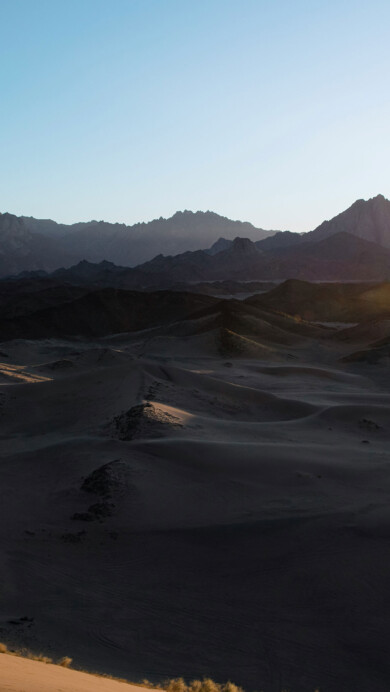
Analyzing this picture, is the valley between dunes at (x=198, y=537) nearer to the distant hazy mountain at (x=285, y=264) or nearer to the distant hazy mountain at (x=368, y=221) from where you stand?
the distant hazy mountain at (x=285, y=264)

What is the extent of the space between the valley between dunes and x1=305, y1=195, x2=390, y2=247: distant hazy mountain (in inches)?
5229

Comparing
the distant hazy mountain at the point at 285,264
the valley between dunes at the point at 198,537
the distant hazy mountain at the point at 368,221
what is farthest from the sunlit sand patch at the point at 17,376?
the distant hazy mountain at the point at 368,221

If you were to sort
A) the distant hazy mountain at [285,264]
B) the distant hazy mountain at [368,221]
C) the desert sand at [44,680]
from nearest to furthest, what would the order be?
the desert sand at [44,680] → the distant hazy mountain at [285,264] → the distant hazy mountain at [368,221]

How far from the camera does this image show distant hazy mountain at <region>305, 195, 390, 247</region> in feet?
482

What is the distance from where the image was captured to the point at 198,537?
1156 cm

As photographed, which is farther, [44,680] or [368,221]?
[368,221]

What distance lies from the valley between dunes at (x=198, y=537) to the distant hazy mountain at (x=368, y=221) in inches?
5229

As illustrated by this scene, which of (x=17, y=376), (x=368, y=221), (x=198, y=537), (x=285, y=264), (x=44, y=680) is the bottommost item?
(x=198, y=537)

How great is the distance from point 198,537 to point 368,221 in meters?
149

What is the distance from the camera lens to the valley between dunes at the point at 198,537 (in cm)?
819

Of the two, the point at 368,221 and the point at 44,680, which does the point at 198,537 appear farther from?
the point at 368,221

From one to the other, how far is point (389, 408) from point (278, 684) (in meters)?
16.0

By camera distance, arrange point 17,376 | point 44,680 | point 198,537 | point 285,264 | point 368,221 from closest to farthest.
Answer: point 44,680 < point 198,537 < point 17,376 < point 285,264 < point 368,221

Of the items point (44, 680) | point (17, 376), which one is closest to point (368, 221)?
point (17, 376)
